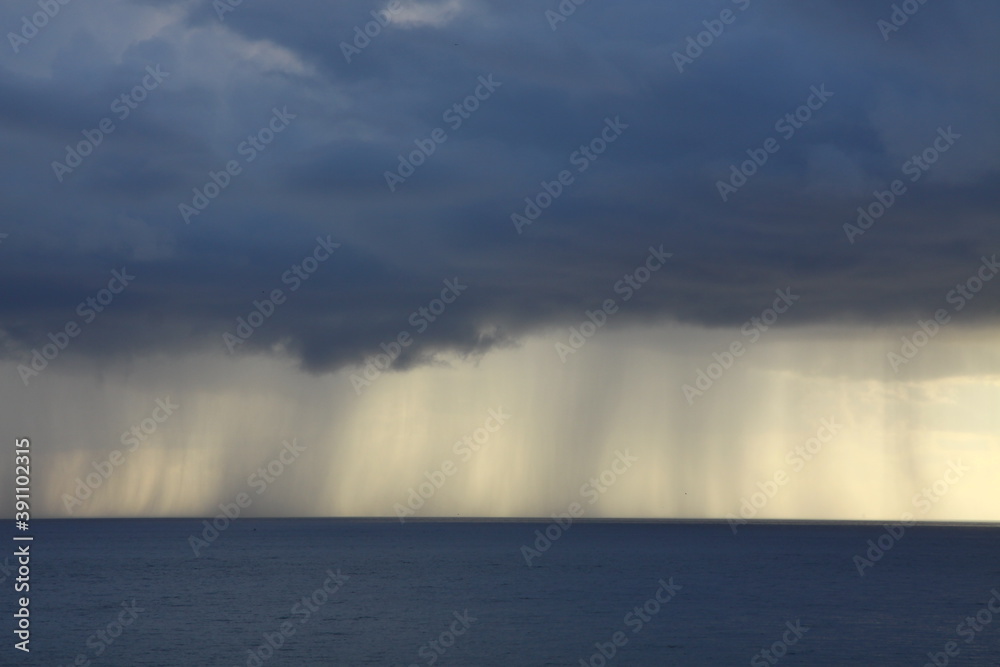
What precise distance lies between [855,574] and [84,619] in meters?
109

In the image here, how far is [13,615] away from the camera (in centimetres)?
9050

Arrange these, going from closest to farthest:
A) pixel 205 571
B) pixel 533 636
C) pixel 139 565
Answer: pixel 533 636, pixel 205 571, pixel 139 565

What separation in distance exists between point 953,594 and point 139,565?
4932 inches

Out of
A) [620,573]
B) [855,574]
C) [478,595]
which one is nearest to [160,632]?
[478,595]

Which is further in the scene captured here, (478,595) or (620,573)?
(620,573)

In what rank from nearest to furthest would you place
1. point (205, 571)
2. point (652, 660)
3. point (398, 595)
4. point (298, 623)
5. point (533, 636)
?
point (652, 660), point (533, 636), point (298, 623), point (398, 595), point (205, 571)

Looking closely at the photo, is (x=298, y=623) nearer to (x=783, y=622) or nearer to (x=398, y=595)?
(x=398, y=595)

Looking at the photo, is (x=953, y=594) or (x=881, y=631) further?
(x=953, y=594)

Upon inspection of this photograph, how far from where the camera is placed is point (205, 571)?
147 metres

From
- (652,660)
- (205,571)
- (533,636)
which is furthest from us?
(205,571)

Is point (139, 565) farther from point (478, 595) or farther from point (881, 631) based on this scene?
point (881, 631)

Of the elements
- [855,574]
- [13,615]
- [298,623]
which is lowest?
[13,615]

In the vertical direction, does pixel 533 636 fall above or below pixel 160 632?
above

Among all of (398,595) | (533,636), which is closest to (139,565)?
(398,595)
